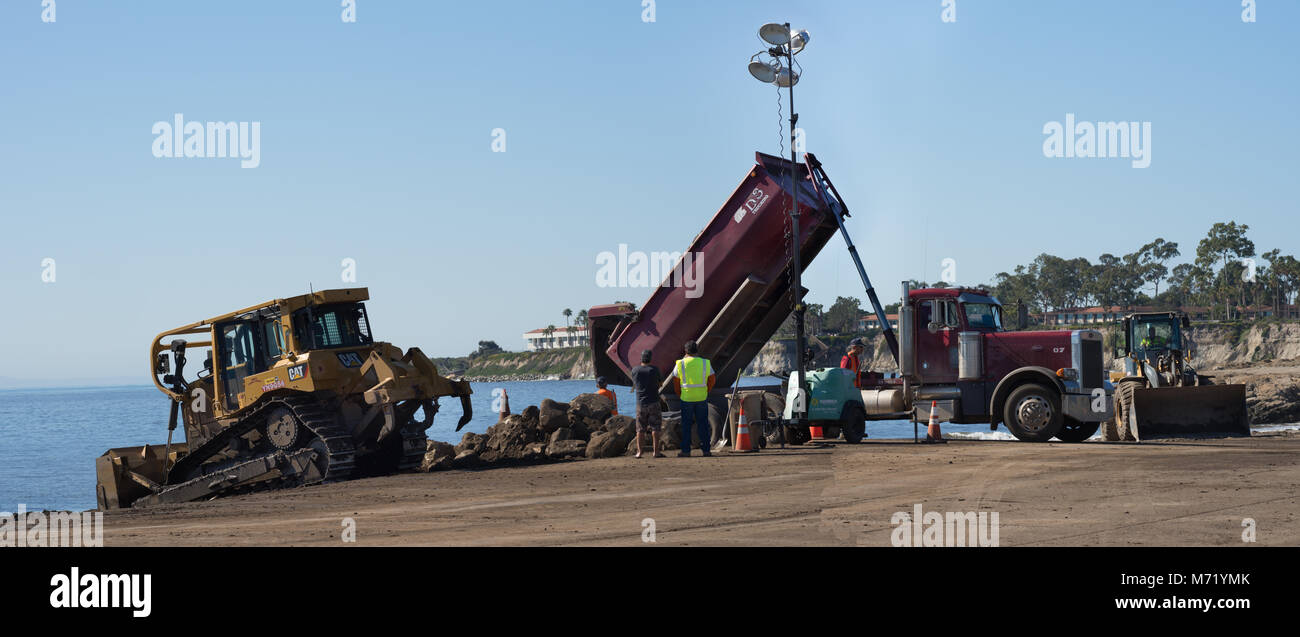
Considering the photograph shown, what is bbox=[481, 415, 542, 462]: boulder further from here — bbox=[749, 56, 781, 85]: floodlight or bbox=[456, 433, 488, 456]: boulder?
bbox=[749, 56, 781, 85]: floodlight

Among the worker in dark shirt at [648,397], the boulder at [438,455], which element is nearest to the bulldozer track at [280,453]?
the boulder at [438,455]

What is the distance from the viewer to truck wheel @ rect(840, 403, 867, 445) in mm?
20125

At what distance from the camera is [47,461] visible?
4088cm

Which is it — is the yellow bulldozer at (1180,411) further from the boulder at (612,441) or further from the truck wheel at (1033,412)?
the boulder at (612,441)

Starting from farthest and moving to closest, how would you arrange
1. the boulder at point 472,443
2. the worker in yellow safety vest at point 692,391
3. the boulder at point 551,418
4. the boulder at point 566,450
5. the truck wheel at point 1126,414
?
the boulder at point 472,443 < the boulder at point 551,418 < the truck wheel at point 1126,414 < the boulder at point 566,450 < the worker in yellow safety vest at point 692,391

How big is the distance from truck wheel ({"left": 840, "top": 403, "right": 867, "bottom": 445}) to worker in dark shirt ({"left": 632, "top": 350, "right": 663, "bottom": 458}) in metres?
4.04

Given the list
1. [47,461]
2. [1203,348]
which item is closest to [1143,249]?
[1203,348]

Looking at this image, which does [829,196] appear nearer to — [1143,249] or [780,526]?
[780,526]

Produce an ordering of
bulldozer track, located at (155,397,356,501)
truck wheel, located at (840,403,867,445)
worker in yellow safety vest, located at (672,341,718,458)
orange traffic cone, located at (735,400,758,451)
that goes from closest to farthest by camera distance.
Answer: bulldozer track, located at (155,397,356,501)
worker in yellow safety vest, located at (672,341,718,458)
orange traffic cone, located at (735,400,758,451)
truck wheel, located at (840,403,867,445)

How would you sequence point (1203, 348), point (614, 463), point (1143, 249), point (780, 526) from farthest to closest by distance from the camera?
1. point (1143, 249)
2. point (1203, 348)
3. point (614, 463)
4. point (780, 526)

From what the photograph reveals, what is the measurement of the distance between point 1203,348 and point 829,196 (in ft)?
356

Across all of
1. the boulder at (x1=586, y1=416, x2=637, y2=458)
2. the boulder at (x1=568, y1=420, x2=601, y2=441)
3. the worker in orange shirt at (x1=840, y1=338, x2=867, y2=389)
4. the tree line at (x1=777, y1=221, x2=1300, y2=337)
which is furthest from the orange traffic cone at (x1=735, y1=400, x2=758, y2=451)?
the tree line at (x1=777, y1=221, x2=1300, y2=337)

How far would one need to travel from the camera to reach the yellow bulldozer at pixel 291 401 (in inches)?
674

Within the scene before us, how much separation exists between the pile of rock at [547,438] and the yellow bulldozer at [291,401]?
1773 mm
